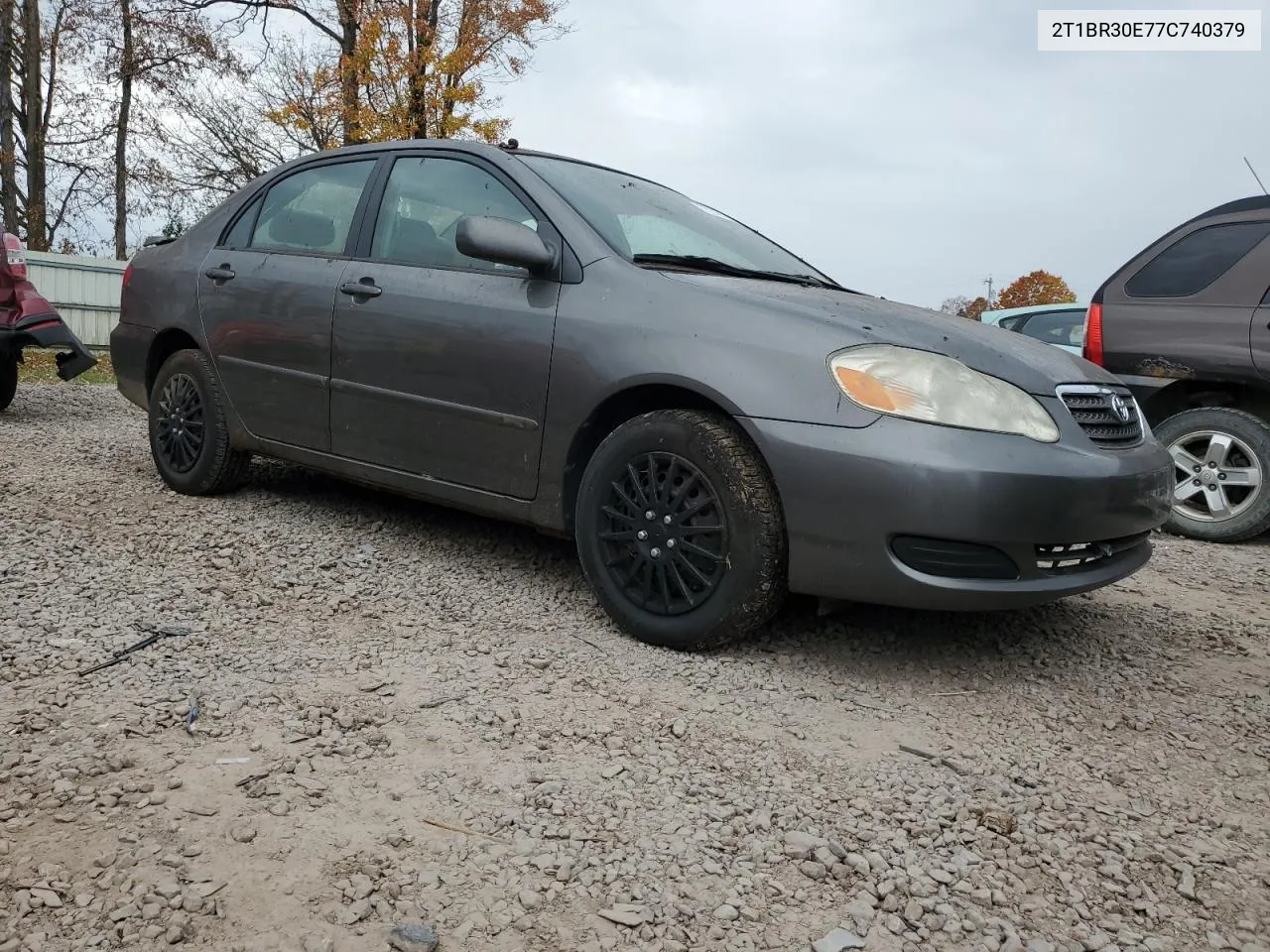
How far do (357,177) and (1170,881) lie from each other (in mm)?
3865

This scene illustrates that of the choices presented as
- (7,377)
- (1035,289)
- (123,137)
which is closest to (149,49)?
(123,137)

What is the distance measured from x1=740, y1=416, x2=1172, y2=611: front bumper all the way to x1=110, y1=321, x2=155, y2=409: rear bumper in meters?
3.44

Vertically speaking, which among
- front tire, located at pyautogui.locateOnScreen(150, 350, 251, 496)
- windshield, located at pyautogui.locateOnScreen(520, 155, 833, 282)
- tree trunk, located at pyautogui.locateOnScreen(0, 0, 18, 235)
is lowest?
front tire, located at pyautogui.locateOnScreen(150, 350, 251, 496)

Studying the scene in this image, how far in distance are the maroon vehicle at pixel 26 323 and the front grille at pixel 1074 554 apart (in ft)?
22.9

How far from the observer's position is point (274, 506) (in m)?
4.76

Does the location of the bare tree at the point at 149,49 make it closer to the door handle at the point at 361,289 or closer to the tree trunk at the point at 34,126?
the tree trunk at the point at 34,126

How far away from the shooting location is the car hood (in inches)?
119

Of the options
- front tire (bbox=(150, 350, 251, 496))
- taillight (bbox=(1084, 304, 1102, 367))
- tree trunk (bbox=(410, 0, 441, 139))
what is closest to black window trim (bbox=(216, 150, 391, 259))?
front tire (bbox=(150, 350, 251, 496))

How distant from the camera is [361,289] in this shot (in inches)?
159

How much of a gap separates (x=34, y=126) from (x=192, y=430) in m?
20.5

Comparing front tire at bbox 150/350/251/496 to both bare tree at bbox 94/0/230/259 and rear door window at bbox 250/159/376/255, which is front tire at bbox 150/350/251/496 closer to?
rear door window at bbox 250/159/376/255

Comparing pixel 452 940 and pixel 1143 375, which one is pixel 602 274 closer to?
pixel 452 940

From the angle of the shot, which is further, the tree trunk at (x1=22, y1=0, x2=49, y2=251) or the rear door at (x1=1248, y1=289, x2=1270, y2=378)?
the tree trunk at (x1=22, y1=0, x2=49, y2=251)

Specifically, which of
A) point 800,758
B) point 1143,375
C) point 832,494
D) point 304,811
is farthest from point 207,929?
point 1143,375
